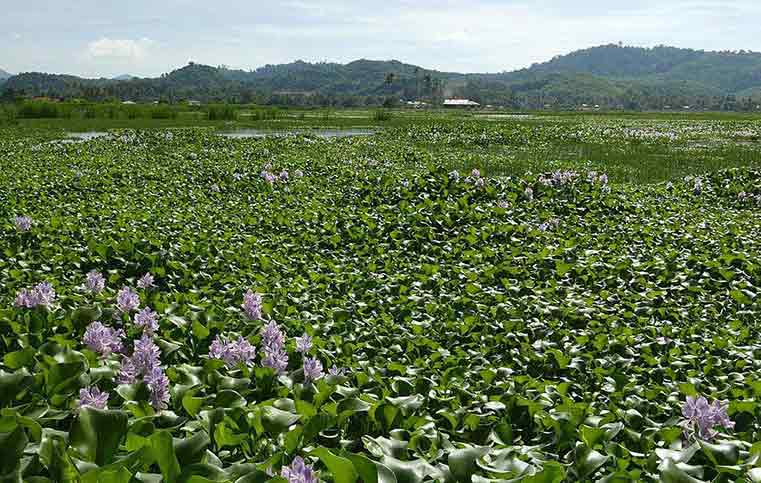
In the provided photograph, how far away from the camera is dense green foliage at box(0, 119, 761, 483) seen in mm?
2240

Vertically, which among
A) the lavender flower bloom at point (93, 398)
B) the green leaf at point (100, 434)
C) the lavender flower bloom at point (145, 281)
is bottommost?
the lavender flower bloom at point (145, 281)

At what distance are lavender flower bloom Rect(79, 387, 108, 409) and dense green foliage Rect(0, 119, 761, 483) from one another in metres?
0.09

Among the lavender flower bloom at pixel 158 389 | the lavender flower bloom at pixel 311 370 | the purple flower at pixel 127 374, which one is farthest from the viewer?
the lavender flower bloom at pixel 311 370

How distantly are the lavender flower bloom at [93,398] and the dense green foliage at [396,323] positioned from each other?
85mm

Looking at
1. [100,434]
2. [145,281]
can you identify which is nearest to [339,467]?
[100,434]

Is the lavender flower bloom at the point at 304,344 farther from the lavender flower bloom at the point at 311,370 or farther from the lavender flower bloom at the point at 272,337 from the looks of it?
the lavender flower bloom at the point at 311,370

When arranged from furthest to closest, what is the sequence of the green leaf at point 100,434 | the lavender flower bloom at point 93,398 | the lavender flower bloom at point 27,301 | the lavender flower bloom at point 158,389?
the lavender flower bloom at point 27,301 → the lavender flower bloom at point 158,389 → the lavender flower bloom at point 93,398 → the green leaf at point 100,434

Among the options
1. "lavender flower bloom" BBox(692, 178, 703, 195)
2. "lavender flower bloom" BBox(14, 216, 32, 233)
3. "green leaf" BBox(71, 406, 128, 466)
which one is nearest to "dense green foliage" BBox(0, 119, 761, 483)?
"green leaf" BBox(71, 406, 128, 466)

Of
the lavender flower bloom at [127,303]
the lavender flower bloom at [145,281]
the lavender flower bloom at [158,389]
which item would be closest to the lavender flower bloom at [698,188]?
the lavender flower bloom at [145,281]

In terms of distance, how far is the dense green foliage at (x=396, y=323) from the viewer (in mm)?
2240

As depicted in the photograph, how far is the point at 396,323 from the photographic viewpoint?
5.05 meters

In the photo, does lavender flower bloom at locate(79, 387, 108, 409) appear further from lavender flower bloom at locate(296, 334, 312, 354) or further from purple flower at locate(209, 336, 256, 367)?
lavender flower bloom at locate(296, 334, 312, 354)

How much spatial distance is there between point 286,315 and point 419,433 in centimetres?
241

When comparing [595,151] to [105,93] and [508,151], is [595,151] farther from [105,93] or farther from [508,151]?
[105,93]
